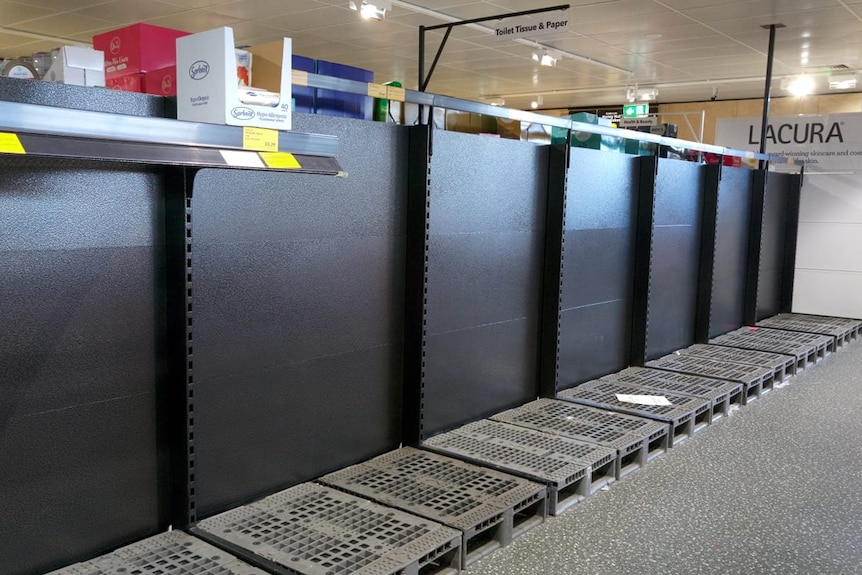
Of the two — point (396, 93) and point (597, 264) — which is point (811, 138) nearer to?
point (597, 264)

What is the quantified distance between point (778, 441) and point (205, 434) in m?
3.03

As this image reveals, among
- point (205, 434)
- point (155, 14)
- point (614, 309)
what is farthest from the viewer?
point (155, 14)

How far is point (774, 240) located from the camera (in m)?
7.39

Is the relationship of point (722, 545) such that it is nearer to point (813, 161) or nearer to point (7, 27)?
point (813, 161)

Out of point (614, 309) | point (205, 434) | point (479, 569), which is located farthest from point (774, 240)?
point (205, 434)

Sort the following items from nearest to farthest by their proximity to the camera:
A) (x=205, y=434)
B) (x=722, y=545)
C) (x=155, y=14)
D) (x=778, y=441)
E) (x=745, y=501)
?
(x=205, y=434)
(x=722, y=545)
(x=745, y=501)
(x=778, y=441)
(x=155, y=14)

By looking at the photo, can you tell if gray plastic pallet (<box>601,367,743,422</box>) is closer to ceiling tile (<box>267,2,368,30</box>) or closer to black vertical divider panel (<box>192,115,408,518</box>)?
black vertical divider panel (<box>192,115,408,518</box>)

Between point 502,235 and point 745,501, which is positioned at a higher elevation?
point 502,235

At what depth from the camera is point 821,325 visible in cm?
704

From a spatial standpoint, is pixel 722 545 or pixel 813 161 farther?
pixel 813 161

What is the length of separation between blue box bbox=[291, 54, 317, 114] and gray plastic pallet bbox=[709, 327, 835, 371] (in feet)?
14.3

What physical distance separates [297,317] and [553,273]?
1749mm

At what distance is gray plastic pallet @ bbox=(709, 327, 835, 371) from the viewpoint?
5.71 m

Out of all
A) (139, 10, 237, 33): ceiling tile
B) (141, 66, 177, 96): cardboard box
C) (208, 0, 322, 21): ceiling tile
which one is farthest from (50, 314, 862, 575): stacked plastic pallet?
(139, 10, 237, 33): ceiling tile
